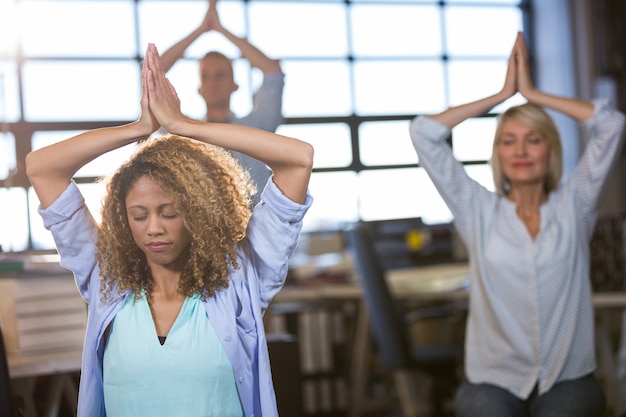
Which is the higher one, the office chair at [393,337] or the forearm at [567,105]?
the forearm at [567,105]

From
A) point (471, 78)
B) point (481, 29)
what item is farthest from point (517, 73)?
point (481, 29)

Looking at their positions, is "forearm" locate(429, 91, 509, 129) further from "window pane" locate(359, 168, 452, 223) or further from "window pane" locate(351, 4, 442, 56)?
"window pane" locate(351, 4, 442, 56)

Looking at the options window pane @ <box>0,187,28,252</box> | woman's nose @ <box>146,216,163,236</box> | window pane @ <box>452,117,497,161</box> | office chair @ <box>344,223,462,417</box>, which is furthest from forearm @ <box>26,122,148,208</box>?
window pane @ <box>452,117,497,161</box>

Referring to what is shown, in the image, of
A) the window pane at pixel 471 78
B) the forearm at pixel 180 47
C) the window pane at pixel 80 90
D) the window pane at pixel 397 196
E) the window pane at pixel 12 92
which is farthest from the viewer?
the window pane at pixel 471 78

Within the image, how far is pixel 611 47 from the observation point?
6.43 m

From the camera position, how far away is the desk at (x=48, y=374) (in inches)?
88.9

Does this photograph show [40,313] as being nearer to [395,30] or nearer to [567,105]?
[567,105]

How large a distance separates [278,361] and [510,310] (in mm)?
623

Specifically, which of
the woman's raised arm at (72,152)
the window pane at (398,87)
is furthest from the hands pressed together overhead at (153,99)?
the window pane at (398,87)

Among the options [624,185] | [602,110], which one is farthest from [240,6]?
[602,110]

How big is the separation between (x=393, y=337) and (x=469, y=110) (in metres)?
1.66

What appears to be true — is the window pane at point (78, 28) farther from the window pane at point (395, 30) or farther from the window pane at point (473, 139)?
the window pane at point (473, 139)

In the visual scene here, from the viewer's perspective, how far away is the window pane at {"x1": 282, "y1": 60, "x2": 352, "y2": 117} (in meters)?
6.71

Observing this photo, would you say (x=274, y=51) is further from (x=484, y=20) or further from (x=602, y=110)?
(x=602, y=110)
